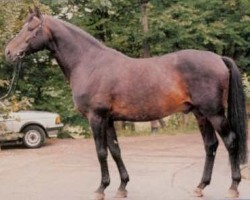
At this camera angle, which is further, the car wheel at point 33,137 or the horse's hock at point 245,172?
the car wheel at point 33,137

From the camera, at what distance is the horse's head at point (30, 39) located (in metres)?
6.98

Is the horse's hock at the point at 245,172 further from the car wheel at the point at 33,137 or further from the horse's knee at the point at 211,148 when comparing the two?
the car wheel at the point at 33,137

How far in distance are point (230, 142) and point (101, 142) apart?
4.97 ft

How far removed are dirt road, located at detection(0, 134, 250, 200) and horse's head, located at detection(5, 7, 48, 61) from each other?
186cm

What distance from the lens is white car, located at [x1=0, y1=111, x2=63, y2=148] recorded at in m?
14.0

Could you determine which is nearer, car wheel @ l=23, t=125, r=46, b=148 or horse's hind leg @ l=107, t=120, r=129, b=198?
horse's hind leg @ l=107, t=120, r=129, b=198

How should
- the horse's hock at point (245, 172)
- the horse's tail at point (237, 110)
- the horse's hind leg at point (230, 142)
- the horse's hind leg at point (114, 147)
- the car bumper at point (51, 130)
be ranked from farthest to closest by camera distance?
the car bumper at point (51, 130) → the horse's hock at point (245, 172) → the horse's hind leg at point (114, 147) → the horse's tail at point (237, 110) → the horse's hind leg at point (230, 142)

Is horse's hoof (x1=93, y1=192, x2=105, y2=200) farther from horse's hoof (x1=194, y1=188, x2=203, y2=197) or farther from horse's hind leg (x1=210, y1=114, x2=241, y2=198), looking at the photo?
horse's hind leg (x1=210, y1=114, x2=241, y2=198)

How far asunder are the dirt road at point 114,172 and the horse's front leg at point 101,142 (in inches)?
7.5

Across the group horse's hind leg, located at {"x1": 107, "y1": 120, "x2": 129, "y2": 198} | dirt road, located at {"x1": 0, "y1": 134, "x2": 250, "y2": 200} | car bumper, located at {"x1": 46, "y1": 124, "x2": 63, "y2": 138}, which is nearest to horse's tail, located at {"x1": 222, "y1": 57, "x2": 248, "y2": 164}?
dirt road, located at {"x1": 0, "y1": 134, "x2": 250, "y2": 200}

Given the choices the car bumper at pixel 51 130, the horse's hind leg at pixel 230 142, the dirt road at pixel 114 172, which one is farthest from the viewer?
the car bumper at pixel 51 130

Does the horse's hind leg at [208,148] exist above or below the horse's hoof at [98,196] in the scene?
above

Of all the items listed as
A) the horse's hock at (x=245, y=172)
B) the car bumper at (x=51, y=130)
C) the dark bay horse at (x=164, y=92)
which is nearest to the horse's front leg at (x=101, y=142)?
the dark bay horse at (x=164, y=92)

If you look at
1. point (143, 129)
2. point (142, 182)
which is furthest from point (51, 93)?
point (142, 182)
